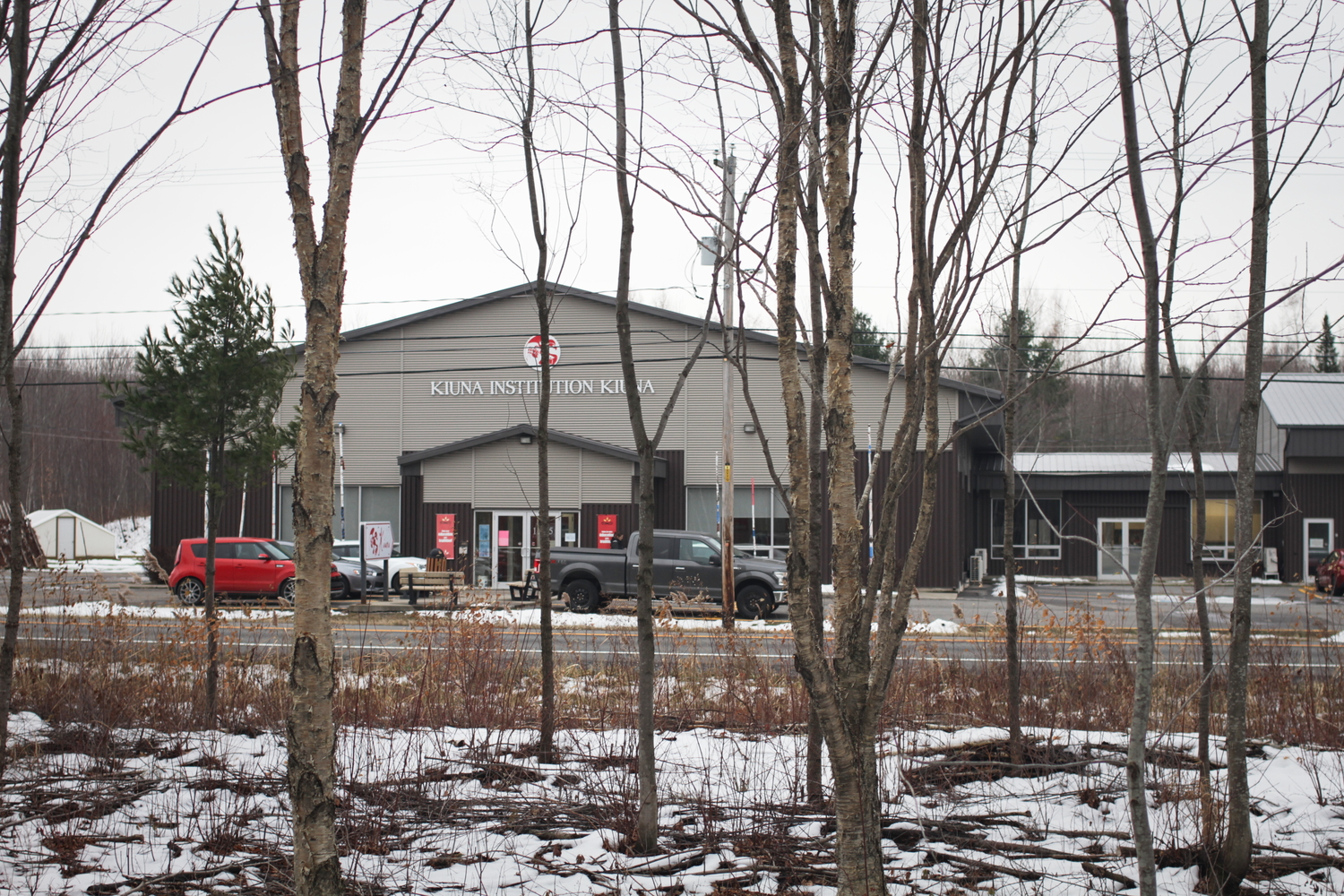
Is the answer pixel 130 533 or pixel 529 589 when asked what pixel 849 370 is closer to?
pixel 529 589

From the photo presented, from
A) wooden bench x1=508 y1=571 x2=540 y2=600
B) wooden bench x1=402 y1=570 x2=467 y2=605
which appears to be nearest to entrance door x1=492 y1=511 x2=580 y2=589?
wooden bench x1=508 y1=571 x2=540 y2=600

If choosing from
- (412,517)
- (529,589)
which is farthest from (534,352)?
(529,589)

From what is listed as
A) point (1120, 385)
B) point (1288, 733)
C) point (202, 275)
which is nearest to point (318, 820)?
point (1288, 733)

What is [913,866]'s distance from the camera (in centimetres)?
415

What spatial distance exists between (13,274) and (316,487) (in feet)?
10.8

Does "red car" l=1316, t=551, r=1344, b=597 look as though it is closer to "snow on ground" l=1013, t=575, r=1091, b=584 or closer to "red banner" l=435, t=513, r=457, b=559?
"snow on ground" l=1013, t=575, r=1091, b=584

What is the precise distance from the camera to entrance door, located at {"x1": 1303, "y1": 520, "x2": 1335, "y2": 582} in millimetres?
29750

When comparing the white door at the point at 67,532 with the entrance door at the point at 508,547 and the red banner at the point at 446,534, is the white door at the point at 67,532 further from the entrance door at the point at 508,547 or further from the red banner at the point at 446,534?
the entrance door at the point at 508,547

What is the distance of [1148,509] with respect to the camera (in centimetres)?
290

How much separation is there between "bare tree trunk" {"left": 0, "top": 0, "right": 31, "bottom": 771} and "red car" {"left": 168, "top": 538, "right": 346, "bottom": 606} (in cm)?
1702

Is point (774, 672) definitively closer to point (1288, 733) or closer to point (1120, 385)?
point (1288, 733)

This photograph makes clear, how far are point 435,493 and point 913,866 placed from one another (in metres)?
24.4

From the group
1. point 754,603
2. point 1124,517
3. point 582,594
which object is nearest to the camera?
point 754,603

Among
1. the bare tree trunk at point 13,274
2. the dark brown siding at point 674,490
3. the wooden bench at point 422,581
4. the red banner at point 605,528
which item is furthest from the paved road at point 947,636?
the dark brown siding at point 674,490
